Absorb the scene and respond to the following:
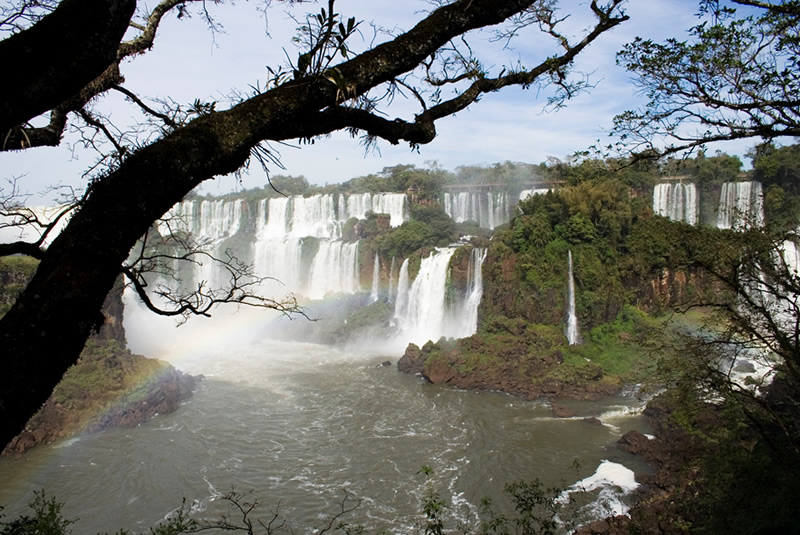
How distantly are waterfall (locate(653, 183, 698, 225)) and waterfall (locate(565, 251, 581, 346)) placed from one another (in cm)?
594

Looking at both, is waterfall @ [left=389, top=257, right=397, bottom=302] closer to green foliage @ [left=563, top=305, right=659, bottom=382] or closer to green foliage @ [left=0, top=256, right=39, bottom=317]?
green foliage @ [left=563, top=305, right=659, bottom=382]

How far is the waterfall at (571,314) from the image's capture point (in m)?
19.1

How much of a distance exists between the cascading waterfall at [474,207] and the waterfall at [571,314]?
35.9 feet

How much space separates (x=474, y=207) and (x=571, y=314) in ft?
43.4

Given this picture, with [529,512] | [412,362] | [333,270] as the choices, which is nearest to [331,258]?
[333,270]

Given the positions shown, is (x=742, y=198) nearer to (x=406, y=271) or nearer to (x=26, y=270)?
(x=406, y=271)

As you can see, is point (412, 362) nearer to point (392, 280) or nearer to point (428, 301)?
Result: point (428, 301)

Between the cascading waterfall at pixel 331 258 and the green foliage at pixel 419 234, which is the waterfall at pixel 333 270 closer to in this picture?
the cascading waterfall at pixel 331 258

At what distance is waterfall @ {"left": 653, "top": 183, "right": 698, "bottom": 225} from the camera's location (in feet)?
74.4

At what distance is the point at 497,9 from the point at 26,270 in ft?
56.9

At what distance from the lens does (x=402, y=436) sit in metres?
12.7

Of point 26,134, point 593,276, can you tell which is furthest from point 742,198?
point 26,134

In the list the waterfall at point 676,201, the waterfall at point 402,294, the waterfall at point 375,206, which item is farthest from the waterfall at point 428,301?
the waterfall at point 676,201

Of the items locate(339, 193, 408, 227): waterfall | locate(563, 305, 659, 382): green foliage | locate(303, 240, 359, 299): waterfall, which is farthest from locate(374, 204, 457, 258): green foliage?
locate(563, 305, 659, 382): green foliage
